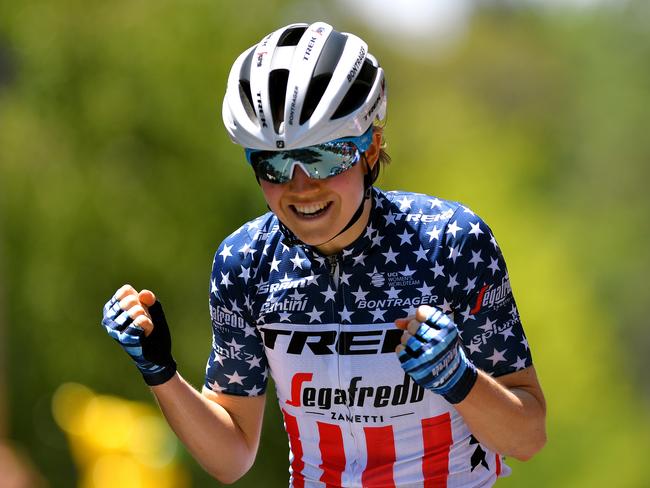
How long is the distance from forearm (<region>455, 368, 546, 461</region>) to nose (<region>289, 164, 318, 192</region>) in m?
0.84

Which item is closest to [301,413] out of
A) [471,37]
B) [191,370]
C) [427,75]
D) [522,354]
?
[522,354]

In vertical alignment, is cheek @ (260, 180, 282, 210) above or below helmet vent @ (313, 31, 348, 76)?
below

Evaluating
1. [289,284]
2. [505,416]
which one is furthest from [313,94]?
[505,416]

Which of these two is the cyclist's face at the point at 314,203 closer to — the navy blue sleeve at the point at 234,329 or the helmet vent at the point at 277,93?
the helmet vent at the point at 277,93

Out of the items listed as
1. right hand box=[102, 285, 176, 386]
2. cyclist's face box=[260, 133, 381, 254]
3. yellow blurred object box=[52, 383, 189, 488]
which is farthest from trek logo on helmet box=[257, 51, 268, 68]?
yellow blurred object box=[52, 383, 189, 488]

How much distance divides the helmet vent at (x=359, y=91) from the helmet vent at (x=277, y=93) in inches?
7.6

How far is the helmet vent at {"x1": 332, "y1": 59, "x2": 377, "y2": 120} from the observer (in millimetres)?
4203

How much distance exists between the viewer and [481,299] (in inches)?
166

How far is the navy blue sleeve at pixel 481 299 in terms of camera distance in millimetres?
4211

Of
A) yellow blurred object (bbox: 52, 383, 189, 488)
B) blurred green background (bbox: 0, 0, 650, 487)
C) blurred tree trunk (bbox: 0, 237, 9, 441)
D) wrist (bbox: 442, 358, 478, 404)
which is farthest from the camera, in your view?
blurred green background (bbox: 0, 0, 650, 487)

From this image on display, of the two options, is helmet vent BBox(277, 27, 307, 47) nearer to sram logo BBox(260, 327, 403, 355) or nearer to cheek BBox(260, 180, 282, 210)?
cheek BBox(260, 180, 282, 210)

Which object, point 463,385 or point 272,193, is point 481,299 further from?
point 272,193

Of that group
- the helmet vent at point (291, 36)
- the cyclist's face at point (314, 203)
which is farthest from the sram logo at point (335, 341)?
the helmet vent at point (291, 36)

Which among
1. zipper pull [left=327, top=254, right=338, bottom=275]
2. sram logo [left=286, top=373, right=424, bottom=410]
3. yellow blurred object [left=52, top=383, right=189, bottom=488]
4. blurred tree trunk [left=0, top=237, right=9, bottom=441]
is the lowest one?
blurred tree trunk [left=0, top=237, right=9, bottom=441]
